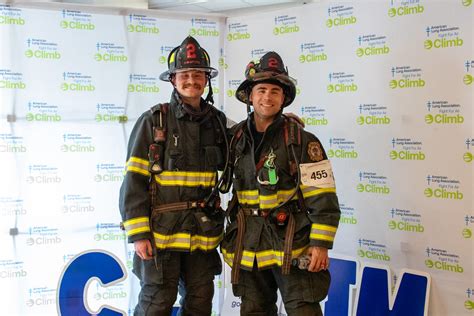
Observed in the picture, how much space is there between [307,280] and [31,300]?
6.32 feet

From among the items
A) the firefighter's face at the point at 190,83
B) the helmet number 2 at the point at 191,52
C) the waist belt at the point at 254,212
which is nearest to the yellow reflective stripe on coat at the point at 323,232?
the waist belt at the point at 254,212

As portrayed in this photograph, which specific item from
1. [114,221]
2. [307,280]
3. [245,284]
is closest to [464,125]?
[307,280]

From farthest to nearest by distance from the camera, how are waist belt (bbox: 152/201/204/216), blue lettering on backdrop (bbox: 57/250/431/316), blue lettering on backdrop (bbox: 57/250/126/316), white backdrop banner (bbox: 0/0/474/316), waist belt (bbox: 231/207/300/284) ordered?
blue lettering on backdrop (bbox: 57/250/126/316) < blue lettering on backdrop (bbox: 57/250/431/316) < white backdrop banner (bbox: 0/0/474/316) < waist belt (bbox: 152/201/204/216) < waist belt (bbox: 231/207/300/284)

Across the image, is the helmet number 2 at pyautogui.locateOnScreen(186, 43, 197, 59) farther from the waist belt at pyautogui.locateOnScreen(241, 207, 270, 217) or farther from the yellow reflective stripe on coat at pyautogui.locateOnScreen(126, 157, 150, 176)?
the waist belt at pyautogui.locateOnScreen(241, 207, 270, 217)

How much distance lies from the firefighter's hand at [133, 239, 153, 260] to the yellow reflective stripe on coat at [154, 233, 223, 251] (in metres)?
0.04

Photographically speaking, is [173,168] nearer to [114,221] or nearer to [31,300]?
[114,221]

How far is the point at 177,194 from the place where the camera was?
2150 mm

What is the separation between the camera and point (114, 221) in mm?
2998

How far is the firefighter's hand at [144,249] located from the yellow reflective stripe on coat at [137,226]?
0.05m

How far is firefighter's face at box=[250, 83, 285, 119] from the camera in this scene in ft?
6.93

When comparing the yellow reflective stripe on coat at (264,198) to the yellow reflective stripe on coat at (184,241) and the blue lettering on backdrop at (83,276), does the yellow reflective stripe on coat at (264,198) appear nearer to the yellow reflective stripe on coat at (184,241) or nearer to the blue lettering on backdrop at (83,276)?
the yellow reflective stripe on coat at (184,241)

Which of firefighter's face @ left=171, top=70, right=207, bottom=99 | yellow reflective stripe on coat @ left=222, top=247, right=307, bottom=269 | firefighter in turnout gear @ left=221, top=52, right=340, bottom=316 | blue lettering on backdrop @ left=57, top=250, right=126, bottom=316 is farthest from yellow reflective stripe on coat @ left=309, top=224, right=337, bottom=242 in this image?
blue lettering on backdrop @ left=57, top=250, right=126, bottom=316

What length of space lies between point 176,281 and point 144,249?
0.27 m

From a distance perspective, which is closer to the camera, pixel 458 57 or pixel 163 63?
pixel 458 57
